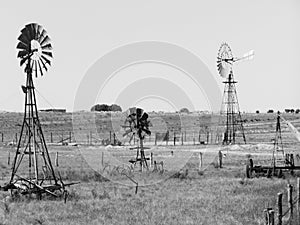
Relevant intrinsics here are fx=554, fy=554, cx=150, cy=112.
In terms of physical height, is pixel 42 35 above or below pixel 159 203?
above

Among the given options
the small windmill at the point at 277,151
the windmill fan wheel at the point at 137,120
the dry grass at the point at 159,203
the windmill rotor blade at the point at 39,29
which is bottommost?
the dry grass at the point at 159,203

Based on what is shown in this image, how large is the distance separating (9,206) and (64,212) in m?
2.06

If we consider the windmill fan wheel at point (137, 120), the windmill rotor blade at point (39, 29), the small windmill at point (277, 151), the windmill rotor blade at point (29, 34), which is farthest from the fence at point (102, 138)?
the windmill rotor blade at point (29, 34)

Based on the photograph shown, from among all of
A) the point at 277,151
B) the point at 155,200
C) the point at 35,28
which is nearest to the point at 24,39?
the point at 35,28

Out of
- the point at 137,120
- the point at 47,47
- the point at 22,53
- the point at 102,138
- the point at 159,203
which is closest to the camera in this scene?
the point at 159,203

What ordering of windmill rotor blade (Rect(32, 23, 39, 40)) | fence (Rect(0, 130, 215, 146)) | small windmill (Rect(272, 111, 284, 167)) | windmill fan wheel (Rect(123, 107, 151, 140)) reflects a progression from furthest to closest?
fence (Rect(0, 130, 215, 146)), windmill fan wheel (Rect(123, 107, 151, 140)), small windmill (Rect(272, 111, 284, 167)), windmill rotor blade (Rect(32, 23, 39, 40))

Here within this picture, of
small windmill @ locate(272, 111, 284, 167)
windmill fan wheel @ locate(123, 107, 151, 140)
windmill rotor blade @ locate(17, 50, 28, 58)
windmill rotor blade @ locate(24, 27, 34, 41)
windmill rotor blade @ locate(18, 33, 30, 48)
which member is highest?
windmill rotor blade @ locate(24, 27, 34, 41)

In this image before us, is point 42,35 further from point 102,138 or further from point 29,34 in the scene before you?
point 102,138

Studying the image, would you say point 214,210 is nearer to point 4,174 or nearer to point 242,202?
point 242,202

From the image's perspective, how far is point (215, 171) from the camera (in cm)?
2569

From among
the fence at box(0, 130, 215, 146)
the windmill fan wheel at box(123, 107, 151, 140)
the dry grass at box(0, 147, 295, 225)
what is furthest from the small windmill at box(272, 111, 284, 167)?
the fence at box(0, 130, 215, 146)

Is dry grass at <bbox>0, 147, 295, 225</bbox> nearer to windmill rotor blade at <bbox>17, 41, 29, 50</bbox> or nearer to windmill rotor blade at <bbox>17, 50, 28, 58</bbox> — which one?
windmill rotor blade at <bbox>17, 50, 28, 58</bbox>

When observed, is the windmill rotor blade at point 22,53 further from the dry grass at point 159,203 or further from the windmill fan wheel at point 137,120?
the windmill fan wheel at point 137,120

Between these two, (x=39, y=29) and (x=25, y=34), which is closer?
(x=25, y=34)
